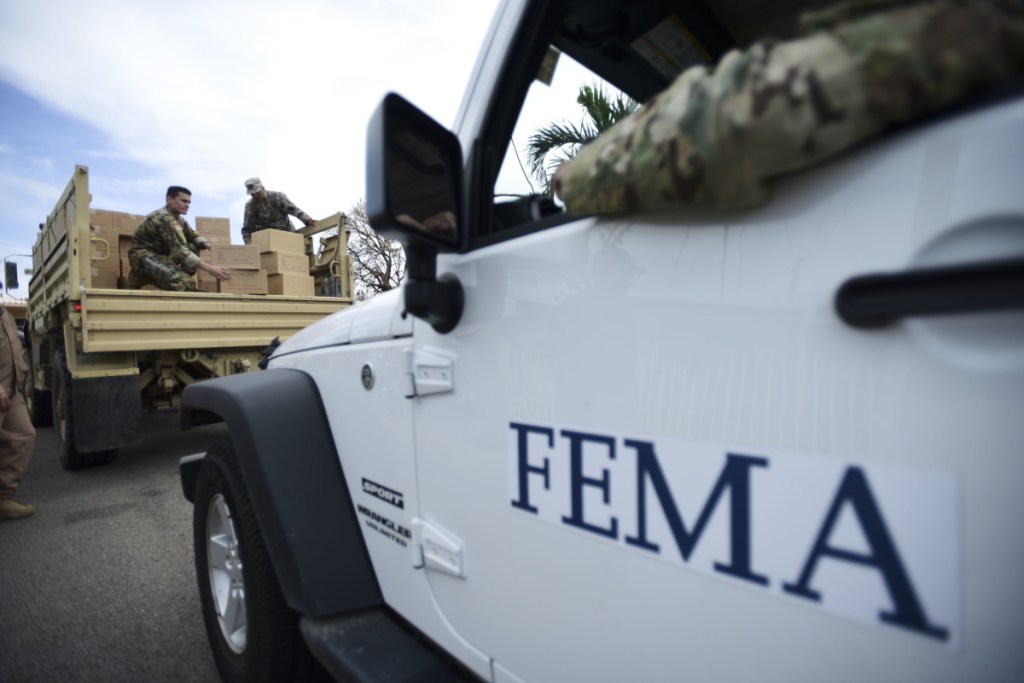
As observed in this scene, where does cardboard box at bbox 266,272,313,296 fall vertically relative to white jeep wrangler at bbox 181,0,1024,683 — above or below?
above

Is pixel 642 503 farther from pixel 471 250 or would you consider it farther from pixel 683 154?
pixel 471 250

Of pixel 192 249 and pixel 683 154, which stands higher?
pixel 192 249

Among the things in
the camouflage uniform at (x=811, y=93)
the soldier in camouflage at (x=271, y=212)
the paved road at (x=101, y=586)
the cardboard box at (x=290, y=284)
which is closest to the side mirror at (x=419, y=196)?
the camouflage uniform at (x=811, y=93)

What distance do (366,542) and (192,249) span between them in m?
5.51

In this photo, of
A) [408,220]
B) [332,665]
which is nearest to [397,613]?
[332,665]

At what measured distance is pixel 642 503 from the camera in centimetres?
85

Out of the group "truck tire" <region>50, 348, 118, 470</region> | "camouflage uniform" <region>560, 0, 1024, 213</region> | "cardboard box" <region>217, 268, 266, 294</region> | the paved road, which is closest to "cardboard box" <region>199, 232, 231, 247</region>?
"cardboard box" <region>217, 268, 266, 294</region>

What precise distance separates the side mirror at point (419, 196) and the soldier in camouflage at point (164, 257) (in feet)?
18.0

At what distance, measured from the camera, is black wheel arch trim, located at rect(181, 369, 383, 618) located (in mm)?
1524

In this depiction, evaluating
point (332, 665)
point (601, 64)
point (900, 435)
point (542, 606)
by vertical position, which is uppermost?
point (601, 64)

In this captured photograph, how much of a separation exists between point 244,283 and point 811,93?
21.1 feet

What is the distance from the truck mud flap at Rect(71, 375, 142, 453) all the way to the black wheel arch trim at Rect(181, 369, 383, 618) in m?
4.04

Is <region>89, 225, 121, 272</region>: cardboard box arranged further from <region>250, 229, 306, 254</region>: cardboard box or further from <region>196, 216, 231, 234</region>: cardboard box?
<region>250, 229, 306, 254</region>: cardboard box

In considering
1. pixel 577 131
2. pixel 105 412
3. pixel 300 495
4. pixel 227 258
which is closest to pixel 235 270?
pixel 227 258
